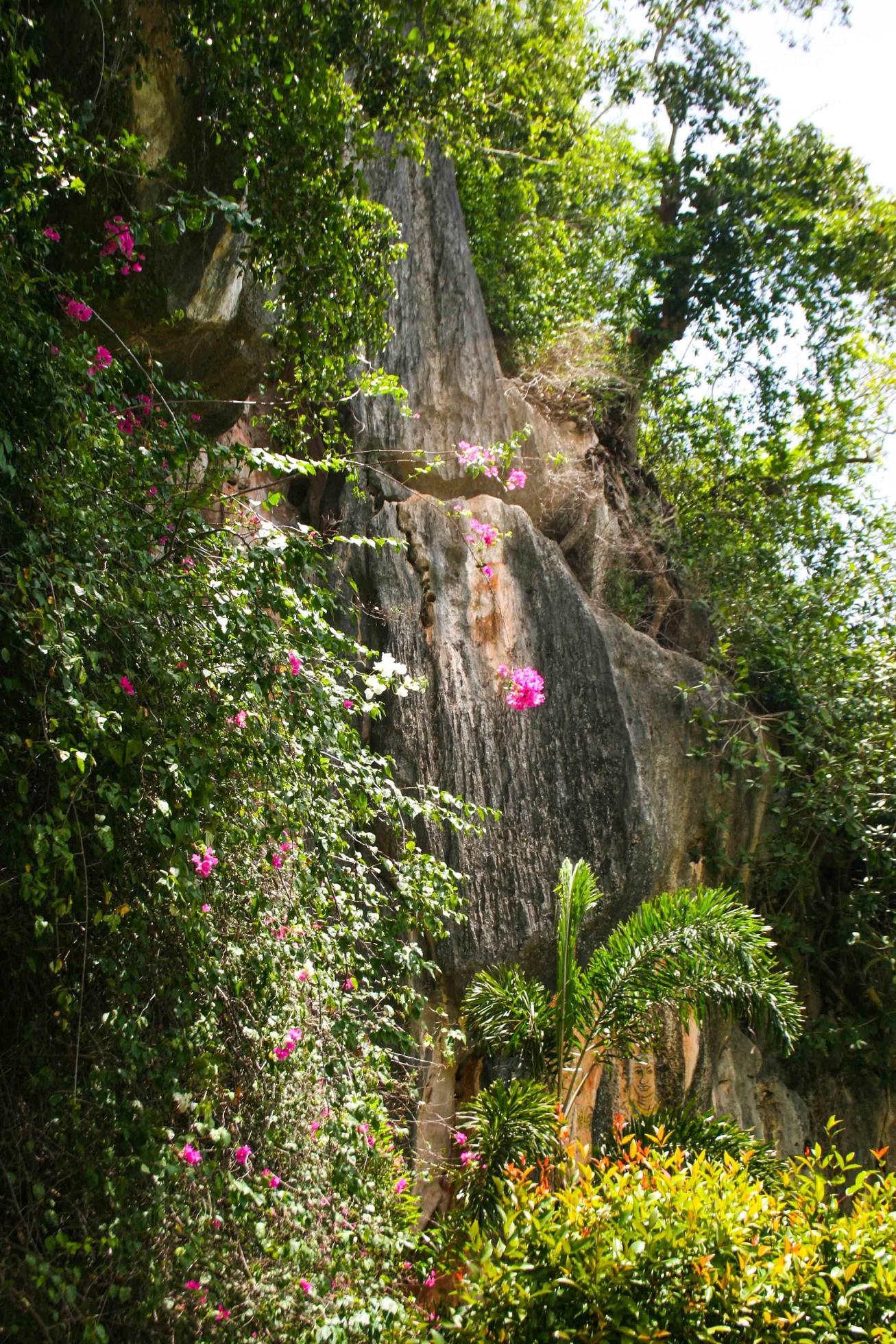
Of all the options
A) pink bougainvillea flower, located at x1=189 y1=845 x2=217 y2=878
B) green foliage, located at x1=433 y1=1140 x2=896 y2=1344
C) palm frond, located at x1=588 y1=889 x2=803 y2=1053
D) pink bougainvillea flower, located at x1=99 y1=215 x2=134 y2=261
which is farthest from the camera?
palm frond, located at x1=588 y1=889 x2=803 y2=1053

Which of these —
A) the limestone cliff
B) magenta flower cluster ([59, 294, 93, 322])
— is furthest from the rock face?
magenta flower cluster ([59, 294, 93, 322])

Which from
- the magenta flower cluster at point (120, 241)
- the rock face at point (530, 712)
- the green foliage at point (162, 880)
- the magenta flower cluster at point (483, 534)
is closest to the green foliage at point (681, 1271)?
the green foliage at point (162, 880)

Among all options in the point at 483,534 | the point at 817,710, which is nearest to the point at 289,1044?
the point at 483,534

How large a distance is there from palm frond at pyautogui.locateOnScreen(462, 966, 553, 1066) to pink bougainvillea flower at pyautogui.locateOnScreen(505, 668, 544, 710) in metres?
1.71

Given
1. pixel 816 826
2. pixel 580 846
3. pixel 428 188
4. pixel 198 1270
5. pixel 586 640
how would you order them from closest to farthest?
1. pixel 198 1270
2. pixel 580 846
3. pixel 586 640
4. pixel 816 826
5. pixel 428 188

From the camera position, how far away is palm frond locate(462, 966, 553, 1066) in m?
5.68

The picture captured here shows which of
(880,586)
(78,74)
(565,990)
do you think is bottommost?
(565,990)

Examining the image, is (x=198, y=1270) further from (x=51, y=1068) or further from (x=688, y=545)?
(x=688, y=545)

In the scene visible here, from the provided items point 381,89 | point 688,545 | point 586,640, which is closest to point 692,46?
point 688,545

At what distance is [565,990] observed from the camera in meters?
5.70

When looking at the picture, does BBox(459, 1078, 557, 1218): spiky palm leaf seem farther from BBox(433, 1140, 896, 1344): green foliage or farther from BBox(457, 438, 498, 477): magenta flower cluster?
BBox(457, 438, 498, 477): magenta flower cluster

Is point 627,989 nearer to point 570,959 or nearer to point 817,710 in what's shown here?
point 570,959

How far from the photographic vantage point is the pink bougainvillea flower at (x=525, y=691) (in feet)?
22.2

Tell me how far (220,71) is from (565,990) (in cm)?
491
